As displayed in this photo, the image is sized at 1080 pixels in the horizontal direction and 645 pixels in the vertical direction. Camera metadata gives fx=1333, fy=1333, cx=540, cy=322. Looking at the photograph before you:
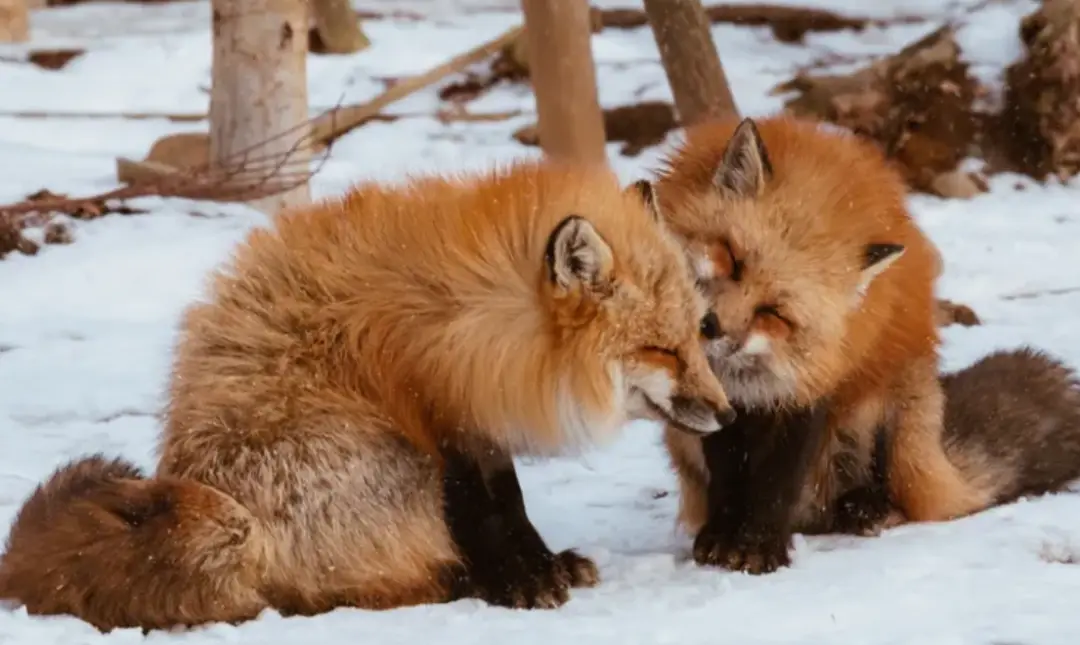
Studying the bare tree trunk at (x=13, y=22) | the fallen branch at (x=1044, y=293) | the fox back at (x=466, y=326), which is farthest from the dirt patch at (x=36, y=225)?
the bare tree trunk at (x=13, y=22)

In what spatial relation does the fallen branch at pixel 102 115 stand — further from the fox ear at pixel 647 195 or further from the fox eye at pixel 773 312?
the fox eye at pixel 773 312

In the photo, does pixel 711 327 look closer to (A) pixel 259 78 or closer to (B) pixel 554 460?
(B) pixel 554 460

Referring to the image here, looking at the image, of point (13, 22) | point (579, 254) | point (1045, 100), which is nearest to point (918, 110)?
point (1045, 100)

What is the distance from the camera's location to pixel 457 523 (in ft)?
12.2

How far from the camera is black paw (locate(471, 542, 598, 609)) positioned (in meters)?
3.69

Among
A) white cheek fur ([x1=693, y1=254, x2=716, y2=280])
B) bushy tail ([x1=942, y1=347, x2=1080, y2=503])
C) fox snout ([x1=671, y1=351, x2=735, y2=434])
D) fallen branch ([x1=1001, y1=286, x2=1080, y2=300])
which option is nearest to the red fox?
white cheek fur ([x1=693, y1=254, x2=716, y2=280])

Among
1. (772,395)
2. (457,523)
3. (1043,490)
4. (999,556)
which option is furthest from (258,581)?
(1043,490)

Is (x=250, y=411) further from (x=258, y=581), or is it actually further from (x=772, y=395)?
(x=772, y=395)

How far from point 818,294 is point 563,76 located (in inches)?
133

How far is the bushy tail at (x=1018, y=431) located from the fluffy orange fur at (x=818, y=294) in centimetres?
Result: 16

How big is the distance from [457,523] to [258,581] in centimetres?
58

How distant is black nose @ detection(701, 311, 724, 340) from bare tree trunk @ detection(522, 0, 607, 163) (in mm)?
3122

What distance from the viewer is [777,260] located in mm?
4082

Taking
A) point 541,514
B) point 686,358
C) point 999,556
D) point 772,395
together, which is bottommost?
point 541,514
